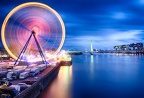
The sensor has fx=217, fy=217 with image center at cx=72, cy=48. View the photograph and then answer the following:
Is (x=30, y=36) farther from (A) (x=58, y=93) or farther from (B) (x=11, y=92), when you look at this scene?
(B) (x=11, y=92)

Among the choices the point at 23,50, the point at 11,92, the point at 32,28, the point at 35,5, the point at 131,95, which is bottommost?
the point at 131,95

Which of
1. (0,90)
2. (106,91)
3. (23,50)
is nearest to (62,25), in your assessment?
(23,50)

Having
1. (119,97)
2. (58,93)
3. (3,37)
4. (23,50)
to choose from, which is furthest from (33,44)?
(119,97)

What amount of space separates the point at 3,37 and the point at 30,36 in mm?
4004

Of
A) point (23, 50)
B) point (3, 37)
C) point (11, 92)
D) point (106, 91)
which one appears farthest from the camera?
point (23, 50)

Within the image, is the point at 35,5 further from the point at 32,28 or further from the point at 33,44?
the point at 33,44

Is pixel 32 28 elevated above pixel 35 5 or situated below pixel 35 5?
below

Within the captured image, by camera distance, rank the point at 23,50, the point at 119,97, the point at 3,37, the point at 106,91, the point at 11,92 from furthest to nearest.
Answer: the point at 23,50 < the point at 3,37 < the point at 106,91 < the point at 119,97 < the point at 11,92

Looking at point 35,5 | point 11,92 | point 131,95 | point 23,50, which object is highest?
point 35,5

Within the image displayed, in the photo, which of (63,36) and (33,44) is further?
(33,44)

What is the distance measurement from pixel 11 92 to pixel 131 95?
1320cm

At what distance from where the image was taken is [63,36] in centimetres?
3356

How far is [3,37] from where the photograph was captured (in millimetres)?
31969

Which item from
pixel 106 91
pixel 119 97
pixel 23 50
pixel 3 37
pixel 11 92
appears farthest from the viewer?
pixel 23 50
